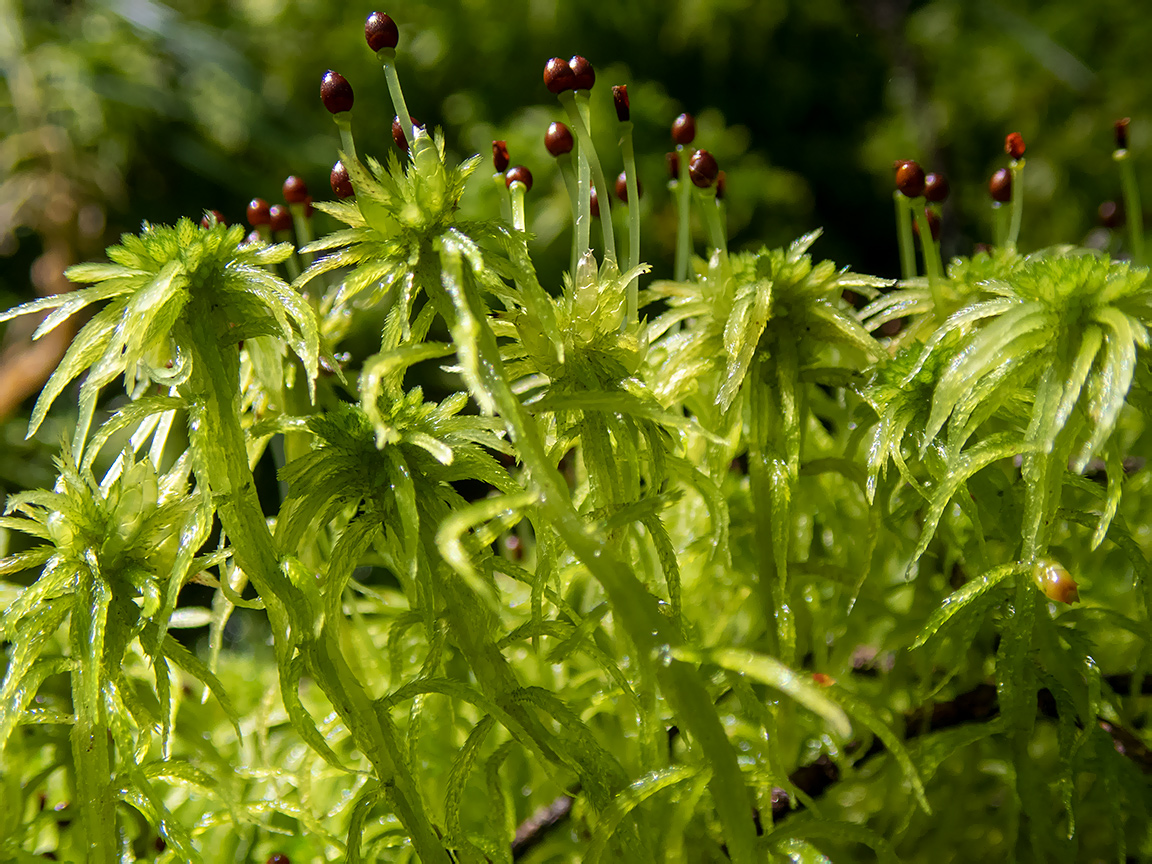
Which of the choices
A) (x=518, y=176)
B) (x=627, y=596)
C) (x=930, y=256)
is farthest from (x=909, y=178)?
(x=627, y=596)

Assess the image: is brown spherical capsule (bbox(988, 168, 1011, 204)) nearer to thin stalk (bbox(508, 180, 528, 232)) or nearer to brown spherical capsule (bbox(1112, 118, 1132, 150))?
brown spherical capsule (bbox(1112, 118, 1132, 150))

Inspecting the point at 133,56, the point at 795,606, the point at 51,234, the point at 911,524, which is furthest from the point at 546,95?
the point at 795,606

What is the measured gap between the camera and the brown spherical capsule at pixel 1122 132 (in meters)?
0.69

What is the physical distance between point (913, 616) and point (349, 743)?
1.47 feet

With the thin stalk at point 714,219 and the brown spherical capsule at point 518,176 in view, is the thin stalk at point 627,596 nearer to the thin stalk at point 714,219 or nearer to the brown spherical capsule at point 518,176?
the brown spherical capsule at point 518,176

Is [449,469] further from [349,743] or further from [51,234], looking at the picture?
[51,234]

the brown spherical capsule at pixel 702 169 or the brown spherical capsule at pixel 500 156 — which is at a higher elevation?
the brown spherical capsule at pixel 500 156

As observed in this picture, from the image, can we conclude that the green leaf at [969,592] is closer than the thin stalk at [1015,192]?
Yes

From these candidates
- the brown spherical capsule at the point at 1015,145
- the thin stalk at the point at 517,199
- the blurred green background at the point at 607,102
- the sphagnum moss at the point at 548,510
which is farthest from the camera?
the blurred green background at the point at 607,102

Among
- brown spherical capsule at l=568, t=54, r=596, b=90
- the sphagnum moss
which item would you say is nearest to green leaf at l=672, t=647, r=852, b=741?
the sphagnum moss

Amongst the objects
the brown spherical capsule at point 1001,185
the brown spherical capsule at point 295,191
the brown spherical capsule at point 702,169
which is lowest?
the brown spherical capsule at point 1001,185

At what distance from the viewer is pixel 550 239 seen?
5.16 ft

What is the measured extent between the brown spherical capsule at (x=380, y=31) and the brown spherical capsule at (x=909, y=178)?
1.16 ft

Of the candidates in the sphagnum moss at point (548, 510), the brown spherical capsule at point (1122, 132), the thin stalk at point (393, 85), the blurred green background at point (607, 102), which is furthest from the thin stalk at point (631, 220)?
the blurred green background at point (607, 102)
